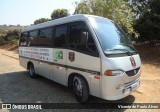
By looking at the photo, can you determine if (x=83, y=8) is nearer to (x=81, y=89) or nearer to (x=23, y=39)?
(x=23, y=39)

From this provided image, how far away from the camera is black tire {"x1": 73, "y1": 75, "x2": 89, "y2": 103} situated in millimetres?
5965

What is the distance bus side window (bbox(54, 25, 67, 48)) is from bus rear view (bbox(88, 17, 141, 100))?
131 centimetres

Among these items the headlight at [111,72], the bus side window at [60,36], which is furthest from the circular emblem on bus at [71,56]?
the headlight at [111,72]

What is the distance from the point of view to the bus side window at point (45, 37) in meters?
8.07

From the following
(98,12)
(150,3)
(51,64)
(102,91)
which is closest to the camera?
(102,91)

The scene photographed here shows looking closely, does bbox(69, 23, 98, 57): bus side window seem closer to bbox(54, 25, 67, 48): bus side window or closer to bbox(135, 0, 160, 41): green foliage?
bbox(54, 25, 67, 48): bus side window

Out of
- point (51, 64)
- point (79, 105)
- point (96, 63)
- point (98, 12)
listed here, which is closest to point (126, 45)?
point (96, 63)

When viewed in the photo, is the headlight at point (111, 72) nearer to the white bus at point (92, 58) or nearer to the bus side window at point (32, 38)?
the white bus at point (92, 58)

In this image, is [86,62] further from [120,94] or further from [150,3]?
[150,3]

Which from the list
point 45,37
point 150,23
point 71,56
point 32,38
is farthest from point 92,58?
point 150,23

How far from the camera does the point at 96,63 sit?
5.51m

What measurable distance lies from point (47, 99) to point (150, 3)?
13.9 m

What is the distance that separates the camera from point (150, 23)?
1588cm

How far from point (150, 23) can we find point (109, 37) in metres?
11.3
